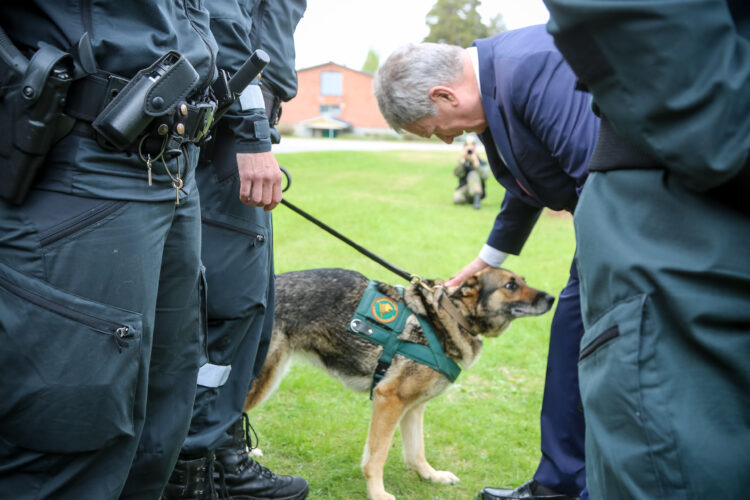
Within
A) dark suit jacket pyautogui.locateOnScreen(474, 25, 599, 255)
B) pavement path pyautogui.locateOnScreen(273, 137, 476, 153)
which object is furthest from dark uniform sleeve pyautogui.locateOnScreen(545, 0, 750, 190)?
pavement path pyautogui.locateOnScreen(273, 137, 476, 153)

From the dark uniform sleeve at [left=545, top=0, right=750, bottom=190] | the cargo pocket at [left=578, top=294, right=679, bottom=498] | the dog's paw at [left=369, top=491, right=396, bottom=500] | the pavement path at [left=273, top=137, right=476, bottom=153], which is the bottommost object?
the pavement path at [left=273, top=137, right=476, bottom=153]

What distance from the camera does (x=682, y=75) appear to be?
1.07 m

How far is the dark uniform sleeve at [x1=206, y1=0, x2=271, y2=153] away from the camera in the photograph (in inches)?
95.3

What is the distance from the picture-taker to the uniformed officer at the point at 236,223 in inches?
96.0

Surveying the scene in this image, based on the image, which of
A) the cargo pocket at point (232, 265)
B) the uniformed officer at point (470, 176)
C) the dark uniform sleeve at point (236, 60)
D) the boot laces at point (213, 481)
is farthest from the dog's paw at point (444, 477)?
the uniformed officer at point (470, 176)

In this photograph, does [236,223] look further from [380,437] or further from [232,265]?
[380,437]

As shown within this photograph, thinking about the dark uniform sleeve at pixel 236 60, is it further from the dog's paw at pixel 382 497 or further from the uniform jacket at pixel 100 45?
the dog's paw at pixel 382 497

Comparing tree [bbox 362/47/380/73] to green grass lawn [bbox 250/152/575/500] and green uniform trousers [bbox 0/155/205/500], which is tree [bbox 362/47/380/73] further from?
green uniform trousers [bbox 0/155/205/500]

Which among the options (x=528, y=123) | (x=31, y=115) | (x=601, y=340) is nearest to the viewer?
(x=601, y=340)

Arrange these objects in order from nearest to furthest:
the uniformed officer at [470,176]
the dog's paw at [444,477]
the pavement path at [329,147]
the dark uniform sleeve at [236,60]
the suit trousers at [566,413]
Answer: the dark uniform sleeve at [236,60]
the suit trousers at [566,413]
the dog's paw at [444,477]
the uniformed officer at [470,176]
the pavement path at [329,147]

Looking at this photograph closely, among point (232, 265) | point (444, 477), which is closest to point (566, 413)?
point (444, 477)

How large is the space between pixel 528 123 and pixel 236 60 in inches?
42.7

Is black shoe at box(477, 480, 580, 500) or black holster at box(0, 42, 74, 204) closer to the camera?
black holster at box(0, 42, 74, 204)

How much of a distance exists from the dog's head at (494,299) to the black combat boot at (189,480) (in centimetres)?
168
